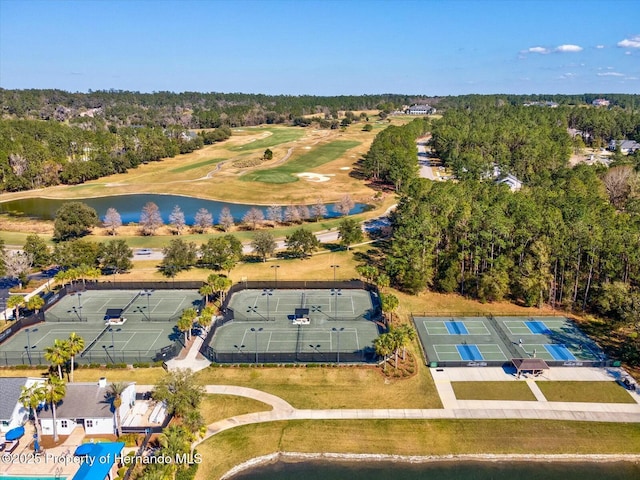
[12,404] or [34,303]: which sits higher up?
[34,303]

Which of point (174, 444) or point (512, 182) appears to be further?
point (512, 182)

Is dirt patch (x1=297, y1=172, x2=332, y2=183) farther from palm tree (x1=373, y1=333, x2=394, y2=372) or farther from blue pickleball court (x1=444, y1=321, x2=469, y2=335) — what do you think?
palm tree (x1=373, y1=333, x2=394, y2=372)

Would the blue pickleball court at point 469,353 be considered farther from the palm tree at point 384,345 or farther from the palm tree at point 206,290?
the palm tree at point 206,290

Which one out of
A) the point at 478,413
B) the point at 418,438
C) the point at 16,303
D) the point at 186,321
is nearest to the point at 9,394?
the point at 186,321

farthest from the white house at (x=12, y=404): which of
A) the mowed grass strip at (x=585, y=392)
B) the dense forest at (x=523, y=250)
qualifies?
the mowed grass strip at (x=585, y=392)

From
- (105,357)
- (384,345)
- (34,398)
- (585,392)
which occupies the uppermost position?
(34,398)

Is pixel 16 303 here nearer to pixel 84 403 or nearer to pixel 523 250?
pixel 84 403

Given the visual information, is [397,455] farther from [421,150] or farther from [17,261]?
[421,150]

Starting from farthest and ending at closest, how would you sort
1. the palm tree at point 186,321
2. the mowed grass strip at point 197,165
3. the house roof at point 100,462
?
the mowed grass strip at point 197,165 → the palm tree at point 186,321 → the house roof at point 100,462
